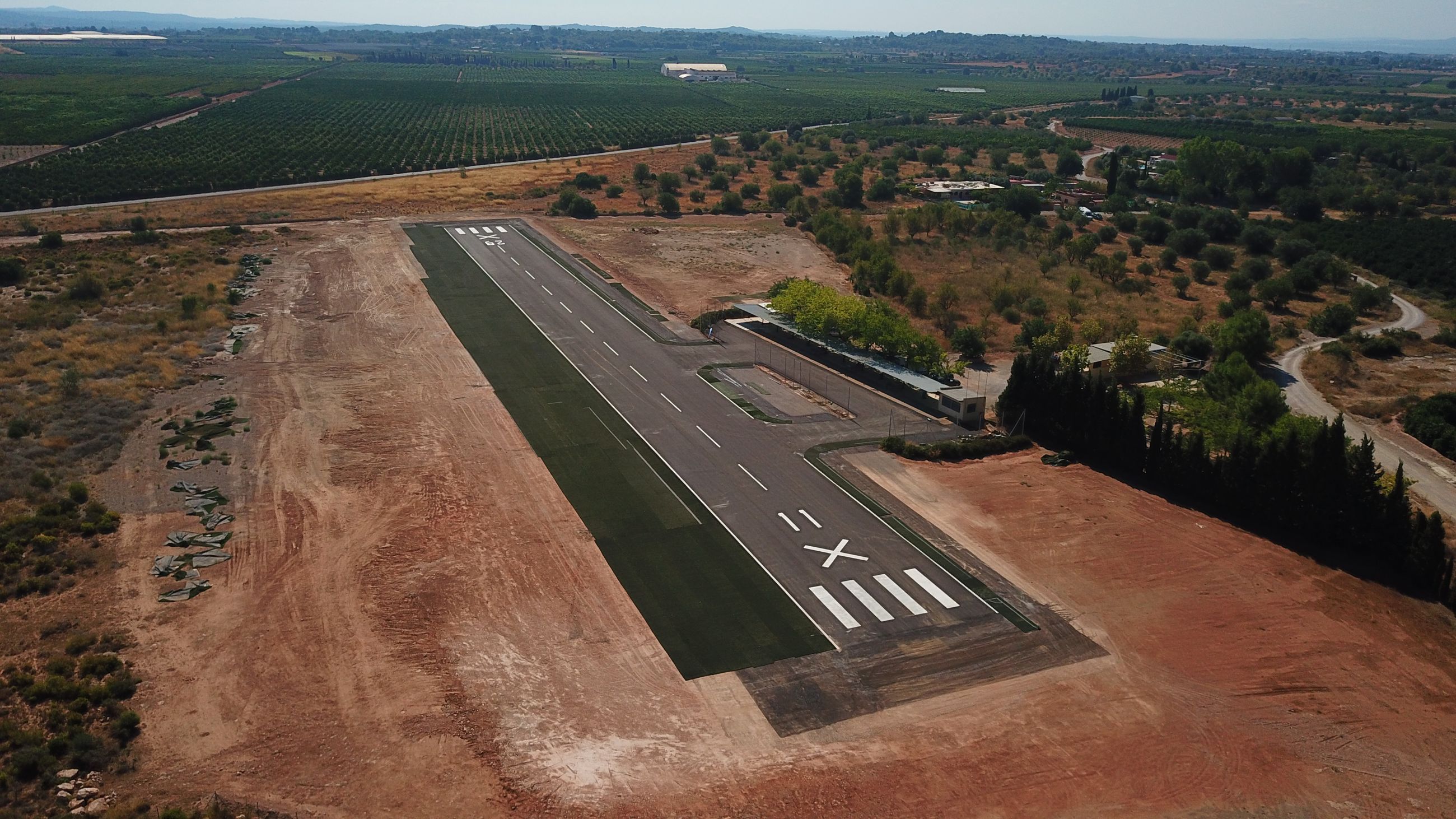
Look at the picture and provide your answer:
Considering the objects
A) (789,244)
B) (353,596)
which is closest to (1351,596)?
(353,596)

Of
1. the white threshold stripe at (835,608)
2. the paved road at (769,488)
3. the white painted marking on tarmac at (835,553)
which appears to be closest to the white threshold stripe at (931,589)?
the paved road at (769,488)

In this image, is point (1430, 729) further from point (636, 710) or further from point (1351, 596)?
point (636, 710)

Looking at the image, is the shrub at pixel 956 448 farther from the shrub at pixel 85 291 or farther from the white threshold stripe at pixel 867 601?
the shrub at pixel 85 291

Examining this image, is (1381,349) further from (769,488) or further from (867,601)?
(867,601)

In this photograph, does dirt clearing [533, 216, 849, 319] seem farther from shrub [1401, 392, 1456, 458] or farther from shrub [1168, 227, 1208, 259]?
shrub [1401, 392, 1456, 458]

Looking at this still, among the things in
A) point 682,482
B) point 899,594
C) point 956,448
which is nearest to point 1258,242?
point 956,448
